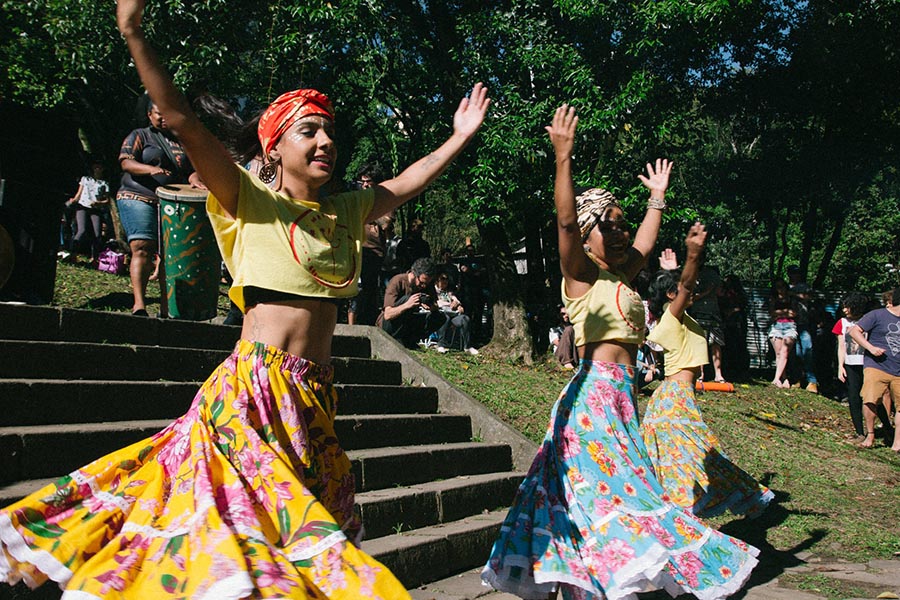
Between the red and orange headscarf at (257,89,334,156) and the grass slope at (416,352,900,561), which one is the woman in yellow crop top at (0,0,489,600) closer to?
the red and orange headscarf at (257,89,334,156)

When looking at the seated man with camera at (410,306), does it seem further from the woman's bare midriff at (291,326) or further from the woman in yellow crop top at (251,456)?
A: the woman's bare midriff at (291,326)

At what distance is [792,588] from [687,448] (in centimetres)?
146

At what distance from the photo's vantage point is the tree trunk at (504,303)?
46.8ft

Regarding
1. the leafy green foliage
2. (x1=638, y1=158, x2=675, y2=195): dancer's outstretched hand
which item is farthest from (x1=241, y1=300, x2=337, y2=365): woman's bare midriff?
the leafy green foliage

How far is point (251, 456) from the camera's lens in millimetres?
2963

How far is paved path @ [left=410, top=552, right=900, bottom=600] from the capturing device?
554cm

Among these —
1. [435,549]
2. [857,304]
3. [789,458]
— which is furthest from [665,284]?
[857,304]

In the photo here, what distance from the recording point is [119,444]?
5254 millimetres

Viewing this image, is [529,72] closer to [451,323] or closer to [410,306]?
[451,323]

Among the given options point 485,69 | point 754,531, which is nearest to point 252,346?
point 754,531

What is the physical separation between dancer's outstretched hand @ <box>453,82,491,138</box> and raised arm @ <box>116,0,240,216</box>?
1194 millimetres

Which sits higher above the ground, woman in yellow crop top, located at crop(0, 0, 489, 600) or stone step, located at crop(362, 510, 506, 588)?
woman in yellow crop top, located at crop(0, 0, 489, 600)

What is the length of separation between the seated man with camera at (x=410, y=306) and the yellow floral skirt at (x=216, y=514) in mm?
7611

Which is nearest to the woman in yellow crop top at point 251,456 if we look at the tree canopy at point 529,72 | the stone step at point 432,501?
the stone step at point 432,501
